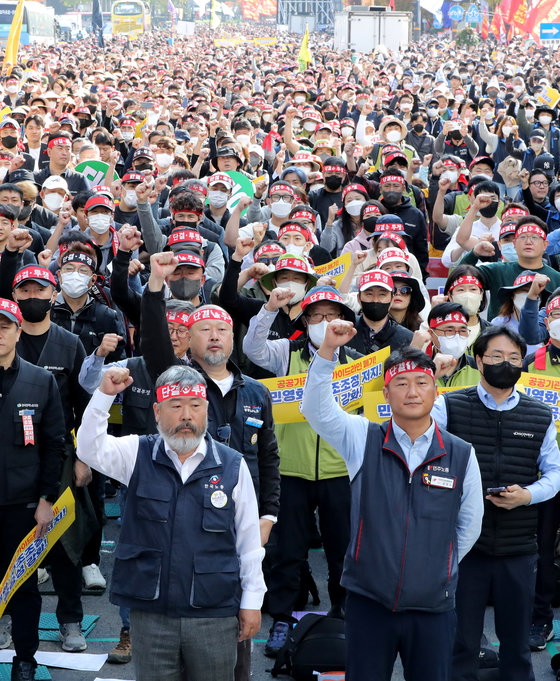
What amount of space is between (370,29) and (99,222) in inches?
1781

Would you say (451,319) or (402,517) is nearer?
(402,517)

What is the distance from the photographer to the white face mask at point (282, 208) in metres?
9.70

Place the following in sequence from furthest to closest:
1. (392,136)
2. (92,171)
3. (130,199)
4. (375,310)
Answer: (392,136) → (92,171) → (130,199) → (375,310)

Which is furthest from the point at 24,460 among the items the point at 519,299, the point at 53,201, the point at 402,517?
the point at 53,201

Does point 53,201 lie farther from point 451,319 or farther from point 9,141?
point 451,319

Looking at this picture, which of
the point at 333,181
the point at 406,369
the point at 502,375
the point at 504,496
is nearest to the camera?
the point at 406,369

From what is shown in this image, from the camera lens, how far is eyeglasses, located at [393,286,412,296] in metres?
7.20

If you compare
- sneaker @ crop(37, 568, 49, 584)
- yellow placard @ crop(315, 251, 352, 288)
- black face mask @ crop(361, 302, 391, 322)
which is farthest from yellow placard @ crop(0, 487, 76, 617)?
yellow placard @ crop(315, 251, 352, 288)

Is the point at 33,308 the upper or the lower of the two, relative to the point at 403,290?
upper

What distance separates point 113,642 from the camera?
6059mm

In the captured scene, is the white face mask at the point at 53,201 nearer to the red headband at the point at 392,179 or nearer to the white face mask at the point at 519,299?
the red headband at the point at 392,179

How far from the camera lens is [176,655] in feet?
13.9

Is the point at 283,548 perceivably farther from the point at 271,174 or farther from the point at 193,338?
the point at 271,174

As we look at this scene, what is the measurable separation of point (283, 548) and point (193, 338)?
1.52m
